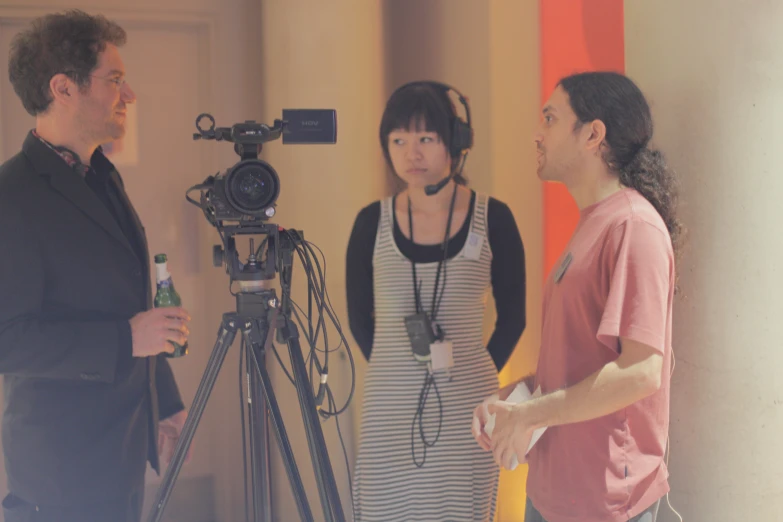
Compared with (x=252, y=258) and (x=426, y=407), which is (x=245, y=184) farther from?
(x=426, y=407)

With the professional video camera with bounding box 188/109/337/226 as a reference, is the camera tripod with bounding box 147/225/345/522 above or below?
below

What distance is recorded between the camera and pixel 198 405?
148 centimetres

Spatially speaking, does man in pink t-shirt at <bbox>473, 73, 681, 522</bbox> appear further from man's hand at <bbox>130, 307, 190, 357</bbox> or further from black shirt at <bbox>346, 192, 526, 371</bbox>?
man's hand at <bbox>130, 307, 190, 357</bbox>

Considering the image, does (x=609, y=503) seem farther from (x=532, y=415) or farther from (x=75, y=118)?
(x=75, y=118)


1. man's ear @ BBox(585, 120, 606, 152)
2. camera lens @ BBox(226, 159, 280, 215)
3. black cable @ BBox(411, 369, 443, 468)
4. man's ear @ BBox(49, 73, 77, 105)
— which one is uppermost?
man's ear @ BBox(49, 73, 77, 105)

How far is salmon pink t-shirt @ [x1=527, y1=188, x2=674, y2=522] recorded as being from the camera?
4.18 feet

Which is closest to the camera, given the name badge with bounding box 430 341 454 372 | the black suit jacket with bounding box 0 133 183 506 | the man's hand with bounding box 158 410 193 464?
the black suit jacket with bounding box 0 133 183 506

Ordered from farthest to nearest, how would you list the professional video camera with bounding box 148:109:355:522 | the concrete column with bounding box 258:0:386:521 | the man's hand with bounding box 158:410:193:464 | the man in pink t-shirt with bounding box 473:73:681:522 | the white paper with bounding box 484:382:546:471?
the concrete column with bounding box 258:0:386:521 → the man's hand with bounding box 158:410:193:464 → the professional video camera with bounding box 148:109:355:522 → the white paper with bounding box 484:382:546:471 → the man in pink t-shirt with bounding box 473:73:681:522

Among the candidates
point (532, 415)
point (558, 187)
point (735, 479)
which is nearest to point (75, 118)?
point (532, 415)

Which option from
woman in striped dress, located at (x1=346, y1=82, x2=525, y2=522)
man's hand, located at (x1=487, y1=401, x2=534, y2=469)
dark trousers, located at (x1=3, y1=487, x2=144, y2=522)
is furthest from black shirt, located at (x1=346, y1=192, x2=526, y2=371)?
dark trousers, located at (x1=3, y1=487, x2=144, y2=522)

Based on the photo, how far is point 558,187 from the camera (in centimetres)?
234

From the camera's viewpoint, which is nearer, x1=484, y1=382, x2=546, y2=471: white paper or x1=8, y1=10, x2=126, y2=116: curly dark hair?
x1=484, y1=382, x2=546, y2=471: white paper

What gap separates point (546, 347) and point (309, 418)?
0.51 metres

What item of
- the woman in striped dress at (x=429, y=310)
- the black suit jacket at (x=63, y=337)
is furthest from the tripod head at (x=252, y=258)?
the woman in striped dress at (x=429, y=310)
